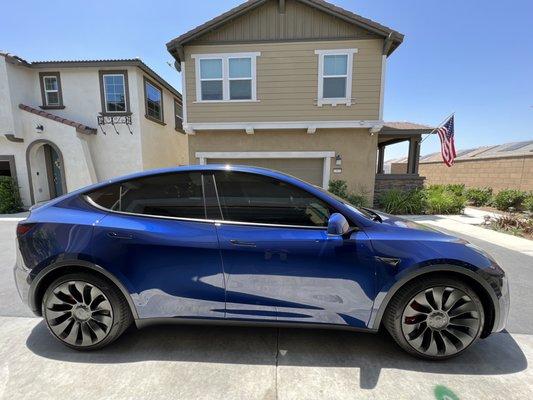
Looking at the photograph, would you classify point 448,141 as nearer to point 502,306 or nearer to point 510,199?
point 510,199

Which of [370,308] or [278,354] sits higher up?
[370,308]

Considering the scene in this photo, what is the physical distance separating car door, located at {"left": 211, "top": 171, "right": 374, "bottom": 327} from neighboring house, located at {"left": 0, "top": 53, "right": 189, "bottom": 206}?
9.56 meters

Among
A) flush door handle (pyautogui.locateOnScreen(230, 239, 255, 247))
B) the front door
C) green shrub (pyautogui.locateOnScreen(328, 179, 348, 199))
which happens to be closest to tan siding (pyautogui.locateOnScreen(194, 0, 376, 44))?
green shrub (pyautogui.locateOnScreen(328, 179, 348, 199))

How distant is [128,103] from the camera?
32.8 feet

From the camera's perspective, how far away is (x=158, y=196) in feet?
7.59

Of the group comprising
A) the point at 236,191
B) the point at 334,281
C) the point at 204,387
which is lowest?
the point at 204,387

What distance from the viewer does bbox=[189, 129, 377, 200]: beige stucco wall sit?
8.93 metres

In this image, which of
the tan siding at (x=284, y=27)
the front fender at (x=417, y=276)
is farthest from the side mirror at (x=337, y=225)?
the tan siding at (x=284, y=27)

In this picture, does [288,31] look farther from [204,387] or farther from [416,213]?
[204,387]

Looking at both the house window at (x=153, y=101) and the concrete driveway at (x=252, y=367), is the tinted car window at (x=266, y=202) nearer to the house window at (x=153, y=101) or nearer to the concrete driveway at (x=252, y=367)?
the concrete driveway at (x=252, y=367)

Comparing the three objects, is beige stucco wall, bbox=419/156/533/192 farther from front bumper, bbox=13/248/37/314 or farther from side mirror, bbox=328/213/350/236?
front bumper, bbox=13/248/37/314

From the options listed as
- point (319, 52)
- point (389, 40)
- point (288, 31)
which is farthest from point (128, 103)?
point (389, 40)

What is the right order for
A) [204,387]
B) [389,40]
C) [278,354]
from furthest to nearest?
[389,40], [278,354], [204,387]

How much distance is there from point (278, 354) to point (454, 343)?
4.72 feet
